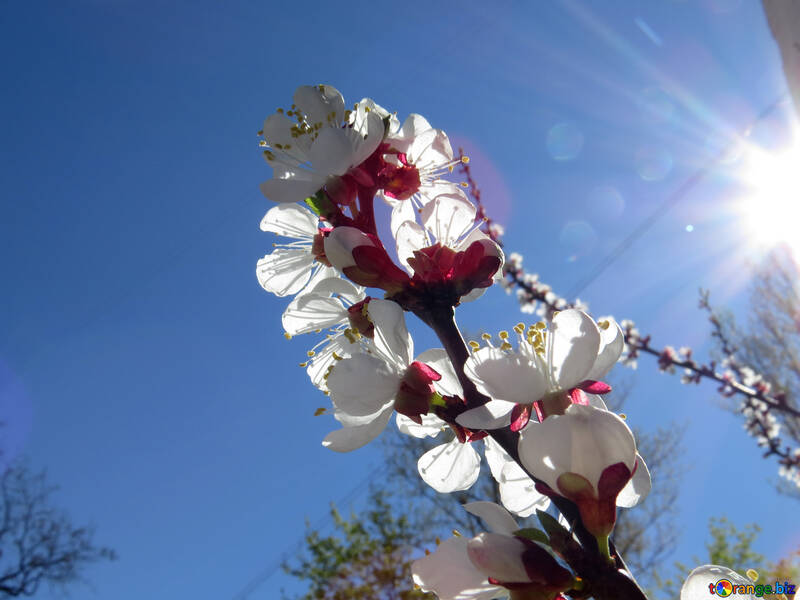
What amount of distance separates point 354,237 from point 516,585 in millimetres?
485

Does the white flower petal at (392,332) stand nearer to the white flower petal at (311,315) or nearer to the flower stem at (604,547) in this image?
the white flower petal at (311,315)

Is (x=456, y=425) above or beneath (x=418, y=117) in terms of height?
beneath

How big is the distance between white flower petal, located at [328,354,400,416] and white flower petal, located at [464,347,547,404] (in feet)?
0.47

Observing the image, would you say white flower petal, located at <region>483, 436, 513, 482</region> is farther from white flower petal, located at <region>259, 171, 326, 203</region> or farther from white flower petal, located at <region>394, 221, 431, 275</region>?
white flower petal, located at <region>259, 171, 326, 203</region>

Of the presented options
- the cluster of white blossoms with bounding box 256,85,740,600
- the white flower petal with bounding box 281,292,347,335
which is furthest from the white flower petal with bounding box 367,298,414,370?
the white flower petal with bounding box 281,292,347,335

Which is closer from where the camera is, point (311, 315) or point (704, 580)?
point (704, 580)

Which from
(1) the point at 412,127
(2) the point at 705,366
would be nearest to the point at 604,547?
(1) the point at 412,127

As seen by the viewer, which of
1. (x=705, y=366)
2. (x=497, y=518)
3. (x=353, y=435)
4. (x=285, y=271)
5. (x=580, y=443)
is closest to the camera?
(x=580, y=443)

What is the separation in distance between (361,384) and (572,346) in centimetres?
27

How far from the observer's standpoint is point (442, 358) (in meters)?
0.82

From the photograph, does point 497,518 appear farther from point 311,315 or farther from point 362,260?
point 311,315

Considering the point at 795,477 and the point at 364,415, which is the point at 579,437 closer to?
the point at 364,415

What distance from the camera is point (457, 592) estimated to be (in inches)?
24.8

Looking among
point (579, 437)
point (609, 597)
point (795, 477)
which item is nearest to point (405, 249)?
point (579, 437)
